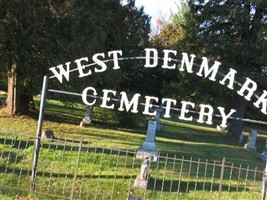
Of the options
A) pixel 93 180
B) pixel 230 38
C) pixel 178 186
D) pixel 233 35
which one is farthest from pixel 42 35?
pixel 233 35

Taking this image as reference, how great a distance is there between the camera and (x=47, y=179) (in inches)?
368

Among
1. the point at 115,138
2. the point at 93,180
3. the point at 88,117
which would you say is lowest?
the point at 93,180

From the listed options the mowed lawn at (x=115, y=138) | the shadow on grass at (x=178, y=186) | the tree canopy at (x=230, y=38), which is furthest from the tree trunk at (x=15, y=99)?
the tree canopy at (x=230, y=38)

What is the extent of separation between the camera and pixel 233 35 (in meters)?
25.2

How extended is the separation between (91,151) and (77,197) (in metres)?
3.09

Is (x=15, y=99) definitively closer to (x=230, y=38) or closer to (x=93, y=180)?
(x=93, y=180)

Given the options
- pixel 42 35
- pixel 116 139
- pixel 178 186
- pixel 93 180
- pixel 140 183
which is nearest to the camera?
pixel 178 186

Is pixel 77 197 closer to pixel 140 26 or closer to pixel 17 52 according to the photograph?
pixel 17 52

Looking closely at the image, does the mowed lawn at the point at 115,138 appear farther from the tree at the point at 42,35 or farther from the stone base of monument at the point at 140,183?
the stone base of monument at the point at 140,183

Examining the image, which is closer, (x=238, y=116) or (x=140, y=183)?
(x=140, y=183)

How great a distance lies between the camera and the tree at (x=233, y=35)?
23219 millimetres

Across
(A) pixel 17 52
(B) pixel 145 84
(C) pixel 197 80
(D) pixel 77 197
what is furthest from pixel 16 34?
(B) pixel 145 84

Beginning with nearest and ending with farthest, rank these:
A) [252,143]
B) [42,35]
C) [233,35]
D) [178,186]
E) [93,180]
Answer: [178,186] → [93,180] → [42,35] → [252,143] → [233,35]

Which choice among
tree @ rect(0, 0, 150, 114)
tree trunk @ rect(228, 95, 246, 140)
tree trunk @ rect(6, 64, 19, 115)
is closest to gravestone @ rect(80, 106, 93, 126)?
tree trunk @ rect(6, 64, 19, 115)
